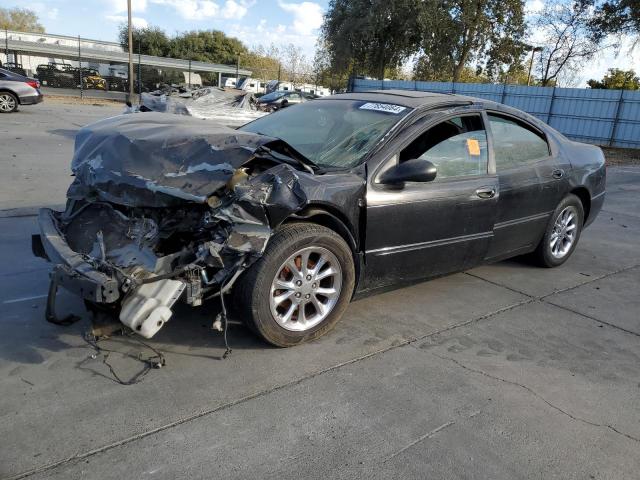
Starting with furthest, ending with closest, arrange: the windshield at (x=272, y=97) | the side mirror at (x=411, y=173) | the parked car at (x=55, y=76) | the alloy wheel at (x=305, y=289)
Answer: the parked car at (x=55, y=76) < the windshield at (x=272, y=97) < the side mirror at (x=411, y=173) < the alloy wheel at (x=305, y=289)

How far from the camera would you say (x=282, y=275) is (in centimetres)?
337

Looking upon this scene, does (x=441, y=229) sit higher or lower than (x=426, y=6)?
lower

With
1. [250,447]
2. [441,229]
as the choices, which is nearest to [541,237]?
[441,229]

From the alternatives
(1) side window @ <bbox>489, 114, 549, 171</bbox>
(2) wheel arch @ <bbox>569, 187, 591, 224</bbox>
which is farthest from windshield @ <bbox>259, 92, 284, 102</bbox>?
(1) side window @ <bbox>489, 114, 549, 171</bbox>

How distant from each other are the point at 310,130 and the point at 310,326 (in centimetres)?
167

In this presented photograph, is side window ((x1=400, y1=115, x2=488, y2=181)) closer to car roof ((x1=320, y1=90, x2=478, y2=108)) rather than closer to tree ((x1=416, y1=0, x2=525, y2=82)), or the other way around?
car roof ((x1=320, y1=90, x2=478, y2=108))

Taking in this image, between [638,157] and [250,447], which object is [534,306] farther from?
[638,157]

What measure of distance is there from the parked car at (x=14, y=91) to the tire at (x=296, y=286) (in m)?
17.0

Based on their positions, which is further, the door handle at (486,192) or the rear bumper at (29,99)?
the rear bumper at (29,99)

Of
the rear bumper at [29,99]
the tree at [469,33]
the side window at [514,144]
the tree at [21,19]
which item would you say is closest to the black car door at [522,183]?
the side window at [514,144]

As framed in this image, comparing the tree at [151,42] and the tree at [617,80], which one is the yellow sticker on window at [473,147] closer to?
the tree at [617,80]

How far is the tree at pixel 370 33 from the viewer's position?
97.1ft

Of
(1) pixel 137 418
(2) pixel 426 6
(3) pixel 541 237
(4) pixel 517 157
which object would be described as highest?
(2) pixel 426 6

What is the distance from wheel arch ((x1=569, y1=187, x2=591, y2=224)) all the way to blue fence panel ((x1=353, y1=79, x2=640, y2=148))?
1503 cm
